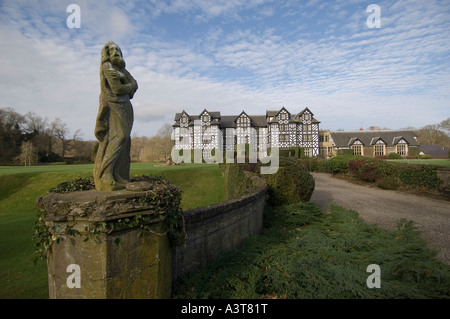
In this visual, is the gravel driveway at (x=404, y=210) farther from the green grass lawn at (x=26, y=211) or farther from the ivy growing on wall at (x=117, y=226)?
the green grass lawn at (x=26, y=211)

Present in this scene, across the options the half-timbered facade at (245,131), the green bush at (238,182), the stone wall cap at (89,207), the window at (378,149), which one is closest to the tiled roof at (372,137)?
the window at (378,149)

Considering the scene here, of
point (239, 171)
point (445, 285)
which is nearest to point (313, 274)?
point (445, 285)

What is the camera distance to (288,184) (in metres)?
8.60

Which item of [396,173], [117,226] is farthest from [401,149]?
[117,226]

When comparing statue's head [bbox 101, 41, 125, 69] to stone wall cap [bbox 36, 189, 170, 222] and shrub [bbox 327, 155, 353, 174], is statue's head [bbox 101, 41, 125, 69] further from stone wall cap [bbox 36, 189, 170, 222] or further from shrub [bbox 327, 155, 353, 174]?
shrub [bbox 327, 155, 353, 174]

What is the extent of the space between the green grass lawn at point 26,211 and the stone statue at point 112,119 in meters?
1.77

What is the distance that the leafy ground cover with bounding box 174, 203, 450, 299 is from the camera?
3.25 m

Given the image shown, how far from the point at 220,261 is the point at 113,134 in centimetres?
266

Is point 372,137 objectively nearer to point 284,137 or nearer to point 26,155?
point 284,137

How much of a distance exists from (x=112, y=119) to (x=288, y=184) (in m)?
6.94

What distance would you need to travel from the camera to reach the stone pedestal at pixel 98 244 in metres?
2.16

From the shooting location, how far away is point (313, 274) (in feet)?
12.0

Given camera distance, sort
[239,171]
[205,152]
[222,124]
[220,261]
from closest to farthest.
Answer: [220,261] < [239,171] < [205,152] < [222,124]

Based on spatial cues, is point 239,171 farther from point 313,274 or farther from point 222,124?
point 222,124
